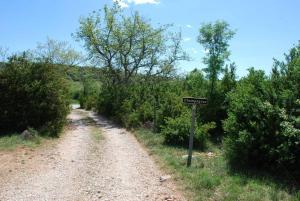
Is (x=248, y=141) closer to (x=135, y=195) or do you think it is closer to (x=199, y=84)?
(x=135, y=195)

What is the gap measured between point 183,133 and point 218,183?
594cm

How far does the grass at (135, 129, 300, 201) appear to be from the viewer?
7.66m

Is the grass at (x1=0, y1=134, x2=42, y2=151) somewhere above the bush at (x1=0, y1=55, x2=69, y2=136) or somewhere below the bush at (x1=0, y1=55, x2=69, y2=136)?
below

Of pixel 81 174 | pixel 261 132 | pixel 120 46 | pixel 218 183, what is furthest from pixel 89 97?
pixel 218 183

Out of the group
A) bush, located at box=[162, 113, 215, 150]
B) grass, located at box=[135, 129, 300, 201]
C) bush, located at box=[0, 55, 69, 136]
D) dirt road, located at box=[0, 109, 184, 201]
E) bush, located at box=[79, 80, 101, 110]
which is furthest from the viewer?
bush, located at box=[79, 80, 101, 110]

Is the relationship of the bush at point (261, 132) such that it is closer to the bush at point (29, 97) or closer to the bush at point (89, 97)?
the bush at point (29, 97)

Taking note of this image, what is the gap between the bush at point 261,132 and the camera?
9055 mm

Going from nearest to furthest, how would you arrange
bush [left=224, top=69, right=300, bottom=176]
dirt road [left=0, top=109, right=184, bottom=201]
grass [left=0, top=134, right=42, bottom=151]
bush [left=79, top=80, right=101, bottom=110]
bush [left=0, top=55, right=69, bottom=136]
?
1. dirt road [left=0, top=109, right=184, bottom=201]
2. bush [left=224, top=69, right=300, bottom=176]
3. grass [left=0, top=134, right=42, bottom=151]
4. bush [left=0, top=55, right=69, bottom=136]
5. bush [left=79, top=80, right=101, bottom=110]

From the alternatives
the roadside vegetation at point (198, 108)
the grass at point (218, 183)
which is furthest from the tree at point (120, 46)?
the grass at point (218, 183)

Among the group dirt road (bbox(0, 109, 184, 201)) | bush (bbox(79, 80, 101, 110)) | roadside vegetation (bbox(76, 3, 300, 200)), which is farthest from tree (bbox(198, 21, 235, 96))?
bush (bbox(79, 80, 101, 110))

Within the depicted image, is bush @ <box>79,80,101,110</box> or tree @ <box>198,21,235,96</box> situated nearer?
tree @ <box>198,21,235,96</box>

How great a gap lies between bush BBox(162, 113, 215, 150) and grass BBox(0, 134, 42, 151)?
5280 millimetres

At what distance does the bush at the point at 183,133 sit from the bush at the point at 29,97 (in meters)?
6.07

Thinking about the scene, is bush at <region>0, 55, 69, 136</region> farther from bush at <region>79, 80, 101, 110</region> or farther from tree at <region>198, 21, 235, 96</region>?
bush at <region>79, 80, 101, 110</region>
